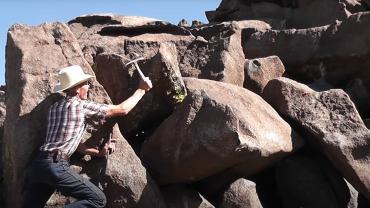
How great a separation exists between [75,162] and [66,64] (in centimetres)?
143

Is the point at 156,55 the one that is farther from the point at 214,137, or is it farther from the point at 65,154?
the point at 65,154

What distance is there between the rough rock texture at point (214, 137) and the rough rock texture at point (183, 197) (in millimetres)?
172

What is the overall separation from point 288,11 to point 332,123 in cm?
778

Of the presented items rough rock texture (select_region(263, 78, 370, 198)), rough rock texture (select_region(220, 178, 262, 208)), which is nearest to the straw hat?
rough rock texture (select_region(220, 178, 262, 208))

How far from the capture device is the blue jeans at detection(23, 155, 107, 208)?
7680 mm

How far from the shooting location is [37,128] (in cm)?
873

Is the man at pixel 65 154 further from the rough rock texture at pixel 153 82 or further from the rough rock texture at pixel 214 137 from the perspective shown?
the rough rock texture at pixel 153 82

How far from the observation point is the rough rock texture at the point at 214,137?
852cm

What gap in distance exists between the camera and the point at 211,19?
1873 cm

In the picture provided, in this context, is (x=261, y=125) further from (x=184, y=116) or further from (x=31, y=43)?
(x=31, y=43)

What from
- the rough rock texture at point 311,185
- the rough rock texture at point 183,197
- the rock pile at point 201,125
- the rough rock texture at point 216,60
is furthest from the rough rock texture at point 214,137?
the rough rock texture at point 216,60

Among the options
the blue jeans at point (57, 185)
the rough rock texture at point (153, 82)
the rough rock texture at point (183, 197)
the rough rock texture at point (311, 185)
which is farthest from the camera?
the rough rock texture at point (311, 185)

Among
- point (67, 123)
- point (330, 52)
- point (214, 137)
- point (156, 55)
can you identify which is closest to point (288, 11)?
point (330, 52)

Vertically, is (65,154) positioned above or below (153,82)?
below
